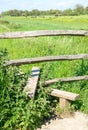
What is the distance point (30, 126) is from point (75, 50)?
4.18 metres

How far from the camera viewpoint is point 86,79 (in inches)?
255

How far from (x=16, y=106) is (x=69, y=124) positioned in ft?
3.08

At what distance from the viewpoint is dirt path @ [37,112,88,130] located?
542cm

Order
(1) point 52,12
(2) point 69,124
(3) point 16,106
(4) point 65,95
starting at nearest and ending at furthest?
(3) point 16,106 → (2) point 69,124 → (4) point 65,95 → (1) point 52,12

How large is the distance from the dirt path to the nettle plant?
0.16 m

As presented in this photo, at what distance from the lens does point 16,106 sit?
207 inches

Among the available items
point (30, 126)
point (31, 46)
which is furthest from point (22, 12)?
point (30, 126)

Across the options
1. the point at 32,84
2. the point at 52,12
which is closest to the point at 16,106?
the point at 32,84

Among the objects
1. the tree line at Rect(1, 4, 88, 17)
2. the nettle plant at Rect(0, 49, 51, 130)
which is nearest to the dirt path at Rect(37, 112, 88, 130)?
the nettle plant at Rect(0, 49, 51, 130)

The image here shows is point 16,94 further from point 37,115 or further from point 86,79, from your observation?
point 86,79

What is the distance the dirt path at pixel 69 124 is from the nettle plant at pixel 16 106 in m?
0.16

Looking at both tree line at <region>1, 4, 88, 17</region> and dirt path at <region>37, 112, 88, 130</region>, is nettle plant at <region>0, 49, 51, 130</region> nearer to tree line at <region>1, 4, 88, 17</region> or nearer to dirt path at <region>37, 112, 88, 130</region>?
dirt path at <region>37, 112, 88, 130</region>

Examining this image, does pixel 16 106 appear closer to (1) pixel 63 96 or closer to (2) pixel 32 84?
(2) pixel 32 84

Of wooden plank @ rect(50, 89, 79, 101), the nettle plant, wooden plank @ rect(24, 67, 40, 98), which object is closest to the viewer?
the nettle plant
